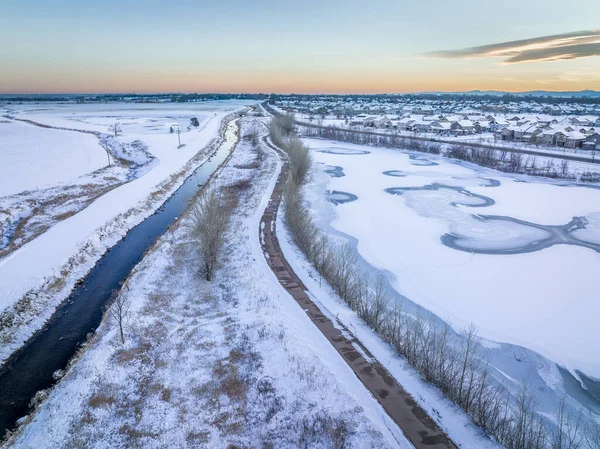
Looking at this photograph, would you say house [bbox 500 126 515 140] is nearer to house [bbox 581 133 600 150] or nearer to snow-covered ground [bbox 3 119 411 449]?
house [bbox 581 133 600 150]

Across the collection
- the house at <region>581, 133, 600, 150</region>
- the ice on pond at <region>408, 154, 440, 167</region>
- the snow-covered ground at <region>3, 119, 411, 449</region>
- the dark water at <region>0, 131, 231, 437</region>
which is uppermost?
the house at <region>581, 133, 600, 150</region>

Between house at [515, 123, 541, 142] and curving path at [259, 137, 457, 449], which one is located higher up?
house at [515, 123, 541, 142]

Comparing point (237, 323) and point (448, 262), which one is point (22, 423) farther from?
point (448, 262)

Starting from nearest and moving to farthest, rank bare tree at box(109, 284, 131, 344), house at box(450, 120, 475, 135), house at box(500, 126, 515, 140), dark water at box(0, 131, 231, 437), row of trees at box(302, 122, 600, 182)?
dark water at box(0, 131, 231, 437) < bare tree at box(109, 284, 131, 344) < row of trees at box(302, 122, 600, 182) < house at box(500, 126, 515, 140) < house at box(450, 120, 475, 135)

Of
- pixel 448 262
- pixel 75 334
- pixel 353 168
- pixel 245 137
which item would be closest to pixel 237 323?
pixel 75 334

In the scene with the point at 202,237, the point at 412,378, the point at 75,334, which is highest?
the point at 202,237

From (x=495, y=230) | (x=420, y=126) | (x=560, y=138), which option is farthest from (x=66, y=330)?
(x=420, y=126)

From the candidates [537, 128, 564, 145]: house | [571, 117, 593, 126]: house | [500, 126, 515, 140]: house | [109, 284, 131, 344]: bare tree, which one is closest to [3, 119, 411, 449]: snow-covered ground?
[109, 284, 131, 344]: bare tree

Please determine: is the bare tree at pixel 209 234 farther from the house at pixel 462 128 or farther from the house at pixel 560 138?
the house at pixel 462 128
